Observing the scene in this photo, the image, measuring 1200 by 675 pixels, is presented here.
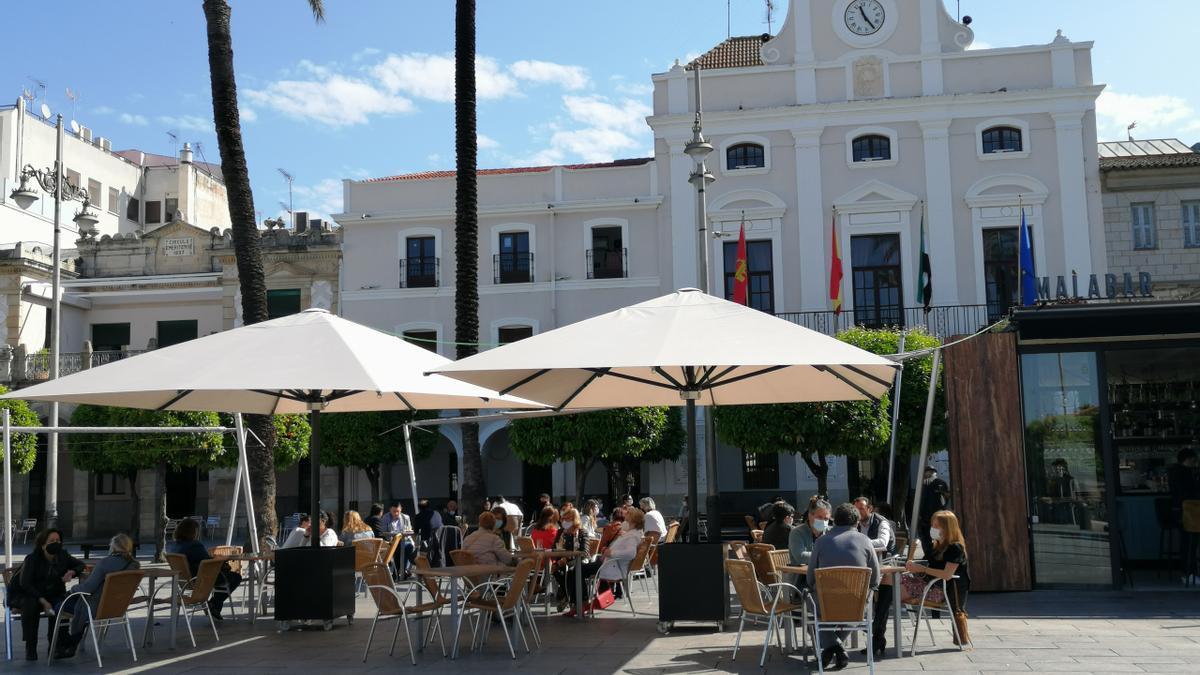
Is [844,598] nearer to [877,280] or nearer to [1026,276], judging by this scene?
[1026,276]

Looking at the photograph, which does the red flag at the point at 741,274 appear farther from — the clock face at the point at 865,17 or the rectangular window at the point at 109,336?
the rectangular window at the point at 109,336

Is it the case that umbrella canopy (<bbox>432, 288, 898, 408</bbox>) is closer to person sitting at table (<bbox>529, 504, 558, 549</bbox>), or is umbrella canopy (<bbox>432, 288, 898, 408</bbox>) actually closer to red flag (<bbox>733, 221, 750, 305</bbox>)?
person sitting at table (<bbox>529, 504, 558, 549</bbox>)

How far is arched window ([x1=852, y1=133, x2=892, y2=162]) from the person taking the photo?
28.6m

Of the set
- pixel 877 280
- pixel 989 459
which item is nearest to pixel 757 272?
pixel 877 280

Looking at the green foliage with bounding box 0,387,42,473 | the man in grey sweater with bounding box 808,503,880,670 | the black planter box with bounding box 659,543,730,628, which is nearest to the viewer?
the man in grey sweater with bounding box 808,503,880,670

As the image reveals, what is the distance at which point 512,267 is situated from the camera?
101 ft

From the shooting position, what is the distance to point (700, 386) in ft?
34.1

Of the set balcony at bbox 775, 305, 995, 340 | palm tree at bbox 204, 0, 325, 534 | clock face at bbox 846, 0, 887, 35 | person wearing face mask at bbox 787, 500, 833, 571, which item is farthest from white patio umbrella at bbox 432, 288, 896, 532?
clock face at bbox 846, 0, 887, 35

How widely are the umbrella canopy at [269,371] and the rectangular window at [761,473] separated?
18.6m

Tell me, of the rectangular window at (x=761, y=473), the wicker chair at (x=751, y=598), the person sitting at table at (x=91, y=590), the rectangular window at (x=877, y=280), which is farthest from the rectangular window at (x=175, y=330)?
the wicker chair at (x=751, y=598)

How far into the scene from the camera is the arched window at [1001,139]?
28.1m

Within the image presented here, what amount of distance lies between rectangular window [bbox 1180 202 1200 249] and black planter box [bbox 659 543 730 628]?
77.9ft

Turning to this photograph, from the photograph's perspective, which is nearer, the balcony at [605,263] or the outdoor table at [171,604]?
the outdoor table at [171,604]

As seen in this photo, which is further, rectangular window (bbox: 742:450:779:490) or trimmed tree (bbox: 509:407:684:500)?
rectangular window (bbox: 742:450:779:490)
